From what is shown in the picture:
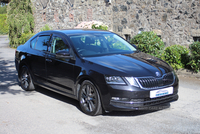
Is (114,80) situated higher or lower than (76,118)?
higher

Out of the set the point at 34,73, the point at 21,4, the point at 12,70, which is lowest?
the point at 12,70

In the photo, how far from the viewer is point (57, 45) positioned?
6.23 meters

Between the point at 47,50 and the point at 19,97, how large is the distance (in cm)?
141

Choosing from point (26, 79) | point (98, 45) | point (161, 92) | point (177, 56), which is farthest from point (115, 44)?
point (177, 56)

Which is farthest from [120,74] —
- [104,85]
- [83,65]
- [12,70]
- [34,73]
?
[12,70]

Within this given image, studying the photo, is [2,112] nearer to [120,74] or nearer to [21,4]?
[120,74]

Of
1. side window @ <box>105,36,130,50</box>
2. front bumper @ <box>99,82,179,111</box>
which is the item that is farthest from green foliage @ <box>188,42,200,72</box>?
front bumper @ <box>99,82,179,111</box>

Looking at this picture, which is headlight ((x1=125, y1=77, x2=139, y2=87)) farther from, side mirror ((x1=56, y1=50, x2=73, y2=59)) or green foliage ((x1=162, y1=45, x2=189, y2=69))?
green foliage ((x1=162, y1=45, x2=189, y2=69))

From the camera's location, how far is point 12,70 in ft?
34.0

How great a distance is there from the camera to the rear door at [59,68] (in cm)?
564

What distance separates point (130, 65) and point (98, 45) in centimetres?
118

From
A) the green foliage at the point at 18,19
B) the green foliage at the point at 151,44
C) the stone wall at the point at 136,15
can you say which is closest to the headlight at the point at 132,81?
the green foliage at the point at 151,44

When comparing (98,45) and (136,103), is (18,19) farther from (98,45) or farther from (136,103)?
(136,103)

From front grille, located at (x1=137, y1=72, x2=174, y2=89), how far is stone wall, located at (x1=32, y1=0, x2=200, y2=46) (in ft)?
24.0
